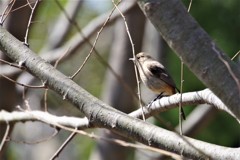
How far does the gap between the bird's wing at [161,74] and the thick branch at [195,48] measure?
397cm

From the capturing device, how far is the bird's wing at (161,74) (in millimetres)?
6004

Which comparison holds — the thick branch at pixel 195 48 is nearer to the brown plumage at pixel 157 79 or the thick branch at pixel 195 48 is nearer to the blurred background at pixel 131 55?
the brown plumage at pixel 157 79

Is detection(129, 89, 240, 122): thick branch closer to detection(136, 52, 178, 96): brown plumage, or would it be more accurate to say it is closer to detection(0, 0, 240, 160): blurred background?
detection(136, 52, 178, 96): brown plumage

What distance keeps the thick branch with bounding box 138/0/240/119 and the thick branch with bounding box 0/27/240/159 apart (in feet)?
1.24

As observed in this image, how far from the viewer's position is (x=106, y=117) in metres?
2.84

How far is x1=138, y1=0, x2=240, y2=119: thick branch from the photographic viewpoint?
1.98 metres

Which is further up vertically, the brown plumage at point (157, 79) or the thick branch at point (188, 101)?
the thick branch at point (188, 101)

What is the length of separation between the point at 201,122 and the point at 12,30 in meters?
2.44

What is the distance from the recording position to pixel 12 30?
7.04 metres

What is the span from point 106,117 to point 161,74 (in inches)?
128

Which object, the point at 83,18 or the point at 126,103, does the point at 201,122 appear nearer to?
the point at 126,103

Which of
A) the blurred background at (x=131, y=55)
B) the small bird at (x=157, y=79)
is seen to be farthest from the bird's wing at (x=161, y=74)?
the blurred background at (x=131, y=55)

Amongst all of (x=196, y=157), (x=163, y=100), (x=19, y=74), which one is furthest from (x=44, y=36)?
(x=196, y=157)

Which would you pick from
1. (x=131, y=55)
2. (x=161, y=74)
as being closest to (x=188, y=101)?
(x=161, y=74)
